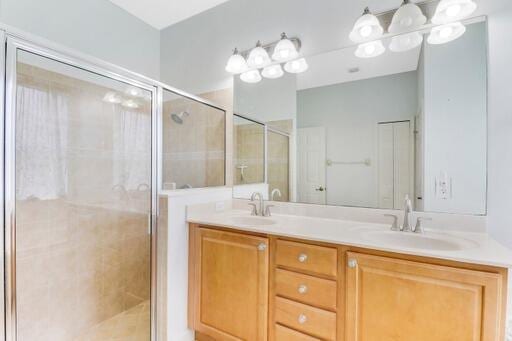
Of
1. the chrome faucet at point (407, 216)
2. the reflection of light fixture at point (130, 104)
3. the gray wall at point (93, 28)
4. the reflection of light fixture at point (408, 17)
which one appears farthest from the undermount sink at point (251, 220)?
the gray wall at point (93, 28)

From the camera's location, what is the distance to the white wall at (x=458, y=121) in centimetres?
141

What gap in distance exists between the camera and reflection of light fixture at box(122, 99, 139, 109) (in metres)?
1.89

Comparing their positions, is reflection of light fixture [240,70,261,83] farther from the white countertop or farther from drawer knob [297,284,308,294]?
drawer knob [297,284,308,294]

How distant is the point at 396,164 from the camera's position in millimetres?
1634

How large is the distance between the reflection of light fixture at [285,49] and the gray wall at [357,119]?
0.35 meters

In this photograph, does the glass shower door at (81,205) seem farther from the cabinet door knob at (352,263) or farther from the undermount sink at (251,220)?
the cabinet door knob at (352,263)

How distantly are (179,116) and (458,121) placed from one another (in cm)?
196

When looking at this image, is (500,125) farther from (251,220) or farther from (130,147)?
(130,147)

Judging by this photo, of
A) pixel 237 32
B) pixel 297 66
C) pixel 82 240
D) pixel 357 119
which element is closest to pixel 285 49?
pixel 297 66

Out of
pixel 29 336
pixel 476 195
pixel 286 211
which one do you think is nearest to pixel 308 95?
pixel 286 211

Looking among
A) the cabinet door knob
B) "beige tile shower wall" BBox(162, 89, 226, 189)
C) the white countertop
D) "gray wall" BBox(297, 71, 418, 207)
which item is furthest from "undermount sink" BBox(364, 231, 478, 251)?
"beige tile shower wall" BBox(162, 89, 226, 189)

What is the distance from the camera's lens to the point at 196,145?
235 cm

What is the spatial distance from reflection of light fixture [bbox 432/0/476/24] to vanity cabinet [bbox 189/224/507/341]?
1.35 metres

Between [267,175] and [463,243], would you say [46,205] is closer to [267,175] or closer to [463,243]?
[267,175]
